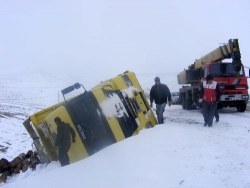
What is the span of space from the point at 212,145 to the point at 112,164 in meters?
2.06

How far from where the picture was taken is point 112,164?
530cm

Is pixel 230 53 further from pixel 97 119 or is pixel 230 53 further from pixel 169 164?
pixel 169 164

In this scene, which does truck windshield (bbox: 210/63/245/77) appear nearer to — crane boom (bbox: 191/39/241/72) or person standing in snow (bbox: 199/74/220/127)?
crane boom (bbox: 191/39/241/72)

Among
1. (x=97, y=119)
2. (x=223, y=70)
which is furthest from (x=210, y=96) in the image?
(x=223, y=70)

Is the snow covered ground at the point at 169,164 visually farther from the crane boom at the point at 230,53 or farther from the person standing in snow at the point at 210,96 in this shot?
the crane boom at the point at 230,53

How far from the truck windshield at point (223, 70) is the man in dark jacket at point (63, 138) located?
333 inches

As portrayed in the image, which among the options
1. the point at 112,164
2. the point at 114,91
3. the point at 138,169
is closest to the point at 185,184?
the point at 138,169

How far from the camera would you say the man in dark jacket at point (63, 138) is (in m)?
7.39

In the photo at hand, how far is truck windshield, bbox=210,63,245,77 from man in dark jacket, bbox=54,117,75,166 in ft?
27.7

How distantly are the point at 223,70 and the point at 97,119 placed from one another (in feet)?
26.9

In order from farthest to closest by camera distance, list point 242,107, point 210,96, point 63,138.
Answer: point 242,107 → point 210,96 → point 63,138

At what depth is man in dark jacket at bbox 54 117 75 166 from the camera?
739cm

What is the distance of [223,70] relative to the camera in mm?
13617

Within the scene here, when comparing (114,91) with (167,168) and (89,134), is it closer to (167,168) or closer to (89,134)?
(89,134)
